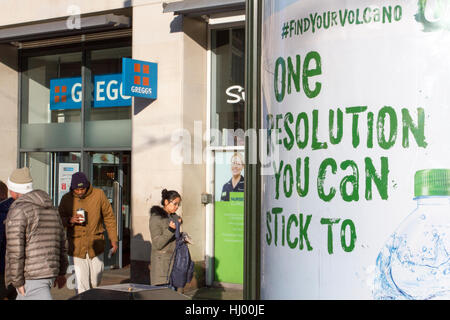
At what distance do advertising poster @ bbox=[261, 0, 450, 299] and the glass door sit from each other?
950 centimetres

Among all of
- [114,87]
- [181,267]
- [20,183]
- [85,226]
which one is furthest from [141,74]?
[20,183]

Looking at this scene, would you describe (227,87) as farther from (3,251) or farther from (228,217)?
(3,251)

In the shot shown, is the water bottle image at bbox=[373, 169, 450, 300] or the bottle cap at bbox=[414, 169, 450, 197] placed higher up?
the bottle cap at bbox=[414, 169, 450, 197]

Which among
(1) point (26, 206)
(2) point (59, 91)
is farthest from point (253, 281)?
Answer: (2) point (59, 91)

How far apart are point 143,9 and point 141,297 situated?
7.77 meters

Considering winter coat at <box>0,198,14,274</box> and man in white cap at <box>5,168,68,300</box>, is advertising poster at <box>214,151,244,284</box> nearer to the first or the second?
winter coat at <box>0,198,14,274</box>

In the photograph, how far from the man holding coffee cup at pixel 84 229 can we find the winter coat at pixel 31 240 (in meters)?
1.56

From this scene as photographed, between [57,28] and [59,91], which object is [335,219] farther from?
[59,91]

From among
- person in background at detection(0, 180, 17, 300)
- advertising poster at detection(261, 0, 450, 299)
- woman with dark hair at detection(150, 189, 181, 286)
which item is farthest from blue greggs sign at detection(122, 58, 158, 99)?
advertising poster at detection(261, 0, 450, 299)

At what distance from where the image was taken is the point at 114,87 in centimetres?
1129

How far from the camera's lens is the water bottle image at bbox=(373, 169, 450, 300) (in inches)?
68.6

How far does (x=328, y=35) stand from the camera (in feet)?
6.40

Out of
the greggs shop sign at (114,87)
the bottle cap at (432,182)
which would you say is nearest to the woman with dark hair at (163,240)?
the greggs shop sign at (114,87)

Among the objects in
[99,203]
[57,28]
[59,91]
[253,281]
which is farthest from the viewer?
[59,91]
